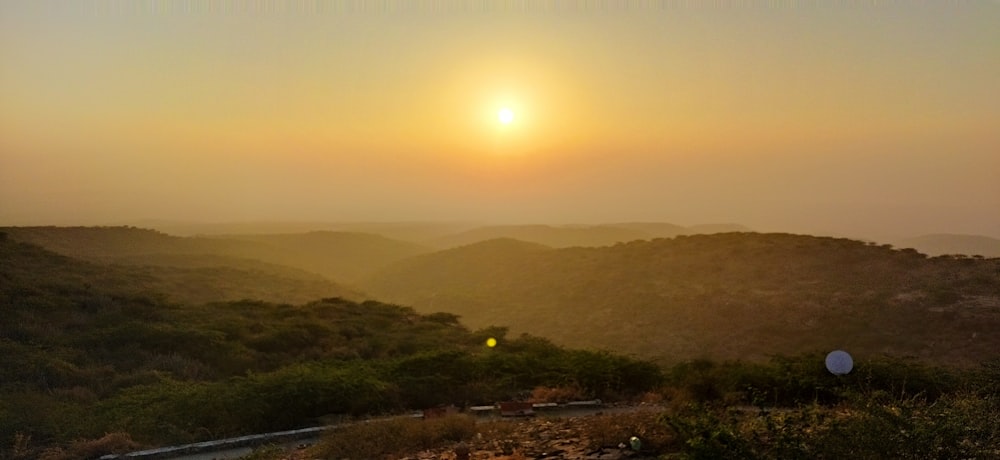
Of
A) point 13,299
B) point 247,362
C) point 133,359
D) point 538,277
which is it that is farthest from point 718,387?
point 538,277

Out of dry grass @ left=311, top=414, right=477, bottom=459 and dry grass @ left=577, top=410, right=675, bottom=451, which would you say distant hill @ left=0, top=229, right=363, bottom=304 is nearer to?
dry grass @ left=311, top=414, right=477, bottom=459

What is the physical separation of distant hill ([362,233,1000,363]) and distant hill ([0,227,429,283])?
12.4 meters

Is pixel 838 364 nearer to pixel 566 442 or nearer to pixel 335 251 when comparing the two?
pixel 566 442

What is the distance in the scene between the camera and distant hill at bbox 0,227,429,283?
156 feet

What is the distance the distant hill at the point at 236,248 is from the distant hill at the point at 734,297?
12.4m

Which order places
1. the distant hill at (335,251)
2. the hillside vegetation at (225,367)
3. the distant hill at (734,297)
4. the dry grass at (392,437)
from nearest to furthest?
the dry grass at (392,437) < the hillside vegetation at (225,367) < the distant hill at (734,297) < the distant hill at (335,251)

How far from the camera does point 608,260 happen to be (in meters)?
48.6

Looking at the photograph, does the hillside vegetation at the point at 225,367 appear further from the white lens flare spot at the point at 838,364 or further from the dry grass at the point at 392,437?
the white lens flare spot at the point at 838,364

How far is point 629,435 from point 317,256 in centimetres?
6706

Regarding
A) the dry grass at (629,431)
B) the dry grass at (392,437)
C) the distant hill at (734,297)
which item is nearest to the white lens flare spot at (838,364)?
the dry grass at (629,431)

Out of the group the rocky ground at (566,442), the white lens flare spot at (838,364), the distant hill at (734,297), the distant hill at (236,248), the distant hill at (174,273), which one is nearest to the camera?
the rocky ground at (566,442)

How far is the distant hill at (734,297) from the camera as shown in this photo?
88.7 ft

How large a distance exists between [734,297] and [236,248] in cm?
4874

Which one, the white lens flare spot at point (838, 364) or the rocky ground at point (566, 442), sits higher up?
the white lens flare spot at point (838, 364)
